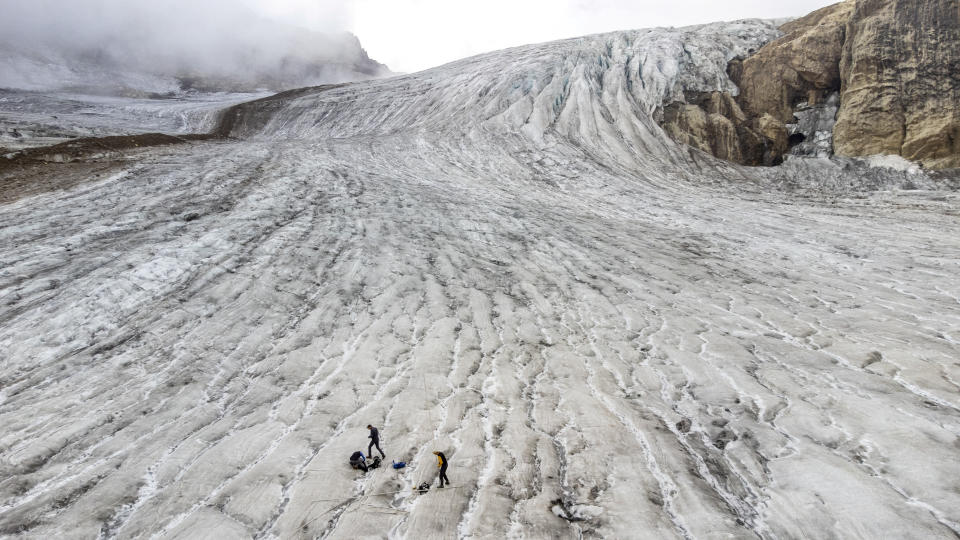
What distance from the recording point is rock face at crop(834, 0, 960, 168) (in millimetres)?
24312

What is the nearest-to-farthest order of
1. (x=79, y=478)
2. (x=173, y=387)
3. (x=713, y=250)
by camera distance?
(x=79, y=478), (x=173, y=387), (x=713, y=250)

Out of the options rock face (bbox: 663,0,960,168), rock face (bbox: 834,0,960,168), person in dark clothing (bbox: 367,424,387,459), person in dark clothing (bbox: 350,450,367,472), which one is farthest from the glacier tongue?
rock face (bbox: 663,0,960,168)

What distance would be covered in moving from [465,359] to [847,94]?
3103 centimetres

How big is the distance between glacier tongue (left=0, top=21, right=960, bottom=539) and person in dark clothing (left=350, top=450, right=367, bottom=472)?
12 cm

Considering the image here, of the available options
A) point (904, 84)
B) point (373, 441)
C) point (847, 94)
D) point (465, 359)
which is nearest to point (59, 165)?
point (465, 359)

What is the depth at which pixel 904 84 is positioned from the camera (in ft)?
83.8

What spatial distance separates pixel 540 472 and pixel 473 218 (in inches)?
475

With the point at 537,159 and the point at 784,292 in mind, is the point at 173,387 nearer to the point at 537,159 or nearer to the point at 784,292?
the point at 784,292

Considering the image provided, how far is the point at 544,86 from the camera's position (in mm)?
31422

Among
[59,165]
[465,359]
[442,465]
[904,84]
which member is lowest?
[465,359]

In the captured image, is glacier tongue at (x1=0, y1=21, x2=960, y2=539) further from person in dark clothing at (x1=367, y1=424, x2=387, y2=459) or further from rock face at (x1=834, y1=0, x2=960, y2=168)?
rock face at (x1=834, y1=0, x2=960, y2=168)

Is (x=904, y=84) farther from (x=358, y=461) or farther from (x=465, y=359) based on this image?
(x=358, y=461)

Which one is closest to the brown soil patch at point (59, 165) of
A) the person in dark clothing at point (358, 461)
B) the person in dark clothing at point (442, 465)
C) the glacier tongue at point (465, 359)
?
the glacier tongue at point (465, 359)

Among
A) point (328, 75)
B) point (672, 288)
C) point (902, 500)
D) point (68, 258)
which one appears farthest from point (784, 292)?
point (328, 75)
